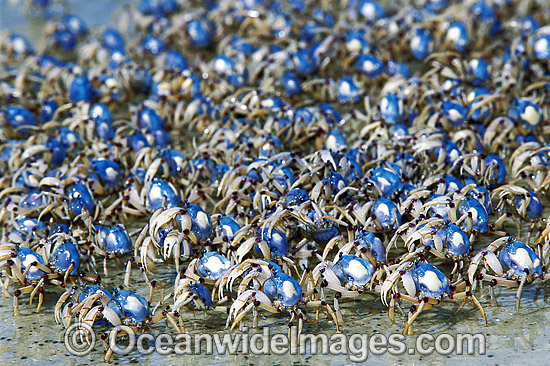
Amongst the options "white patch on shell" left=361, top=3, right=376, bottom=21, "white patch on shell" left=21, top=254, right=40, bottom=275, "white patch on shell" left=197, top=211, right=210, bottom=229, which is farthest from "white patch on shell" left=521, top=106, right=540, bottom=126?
"white patch on shell" left=21, top=254, right=40, bottom=275

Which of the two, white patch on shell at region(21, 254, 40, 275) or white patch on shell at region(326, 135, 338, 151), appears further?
white patch on shell at region(326, 135, 338, 151)

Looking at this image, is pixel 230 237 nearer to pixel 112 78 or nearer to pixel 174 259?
pixel 174 259

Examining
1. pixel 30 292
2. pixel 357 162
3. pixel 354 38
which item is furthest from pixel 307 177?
pixel 354 38

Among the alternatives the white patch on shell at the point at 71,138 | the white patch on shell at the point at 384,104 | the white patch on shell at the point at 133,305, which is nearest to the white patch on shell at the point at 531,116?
the white patch on shell at the point at 384,104

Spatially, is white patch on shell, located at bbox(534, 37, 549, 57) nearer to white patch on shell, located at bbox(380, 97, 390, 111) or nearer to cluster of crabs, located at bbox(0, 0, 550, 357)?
cluster of crabs, located at bbox(0, 0, 550, 357)

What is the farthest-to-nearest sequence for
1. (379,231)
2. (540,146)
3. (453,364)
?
(540,146) → (379,231) → (453,364)

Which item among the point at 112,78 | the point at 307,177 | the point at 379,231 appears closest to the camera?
the point at 379,231

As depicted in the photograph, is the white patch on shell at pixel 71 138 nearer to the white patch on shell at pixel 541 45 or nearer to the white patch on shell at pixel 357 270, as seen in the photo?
the white patch on shell at pixel 357 270
